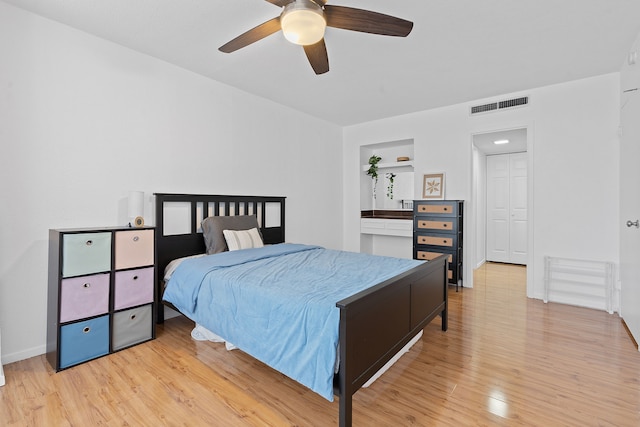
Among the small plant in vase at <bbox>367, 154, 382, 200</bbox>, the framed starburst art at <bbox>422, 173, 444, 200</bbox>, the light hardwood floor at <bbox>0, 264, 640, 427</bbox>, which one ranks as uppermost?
the small plant in vase at <bbox>367, 154, 382, 200</bbox>

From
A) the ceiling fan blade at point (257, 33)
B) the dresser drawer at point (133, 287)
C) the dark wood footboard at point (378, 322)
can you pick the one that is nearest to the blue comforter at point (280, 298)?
the dark wood footboard at point (378, 322)

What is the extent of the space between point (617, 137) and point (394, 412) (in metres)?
4.01

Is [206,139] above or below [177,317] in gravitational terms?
above

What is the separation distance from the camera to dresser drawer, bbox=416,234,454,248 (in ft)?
14.4

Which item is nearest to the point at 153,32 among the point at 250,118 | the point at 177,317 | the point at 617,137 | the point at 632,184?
the point at 250,118

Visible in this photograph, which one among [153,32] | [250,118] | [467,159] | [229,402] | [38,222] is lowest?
[229,402]

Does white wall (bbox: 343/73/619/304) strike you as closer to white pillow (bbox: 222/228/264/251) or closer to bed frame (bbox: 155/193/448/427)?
bed frame (bbox: 155/193/448/427)

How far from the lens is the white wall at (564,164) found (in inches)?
142

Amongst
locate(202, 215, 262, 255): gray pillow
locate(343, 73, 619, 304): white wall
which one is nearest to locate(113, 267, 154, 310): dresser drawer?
locate(202, 215, 262, 255): gray pillow

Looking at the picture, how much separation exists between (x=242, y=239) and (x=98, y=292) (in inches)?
55.3

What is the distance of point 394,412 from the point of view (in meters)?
1.81

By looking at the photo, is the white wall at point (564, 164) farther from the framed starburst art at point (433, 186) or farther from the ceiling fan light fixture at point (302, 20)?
the ceiling fan light fixture at point (302, 20)

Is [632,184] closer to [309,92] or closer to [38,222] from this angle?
[309,92]

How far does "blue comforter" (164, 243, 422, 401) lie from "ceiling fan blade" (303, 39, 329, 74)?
170 cm
